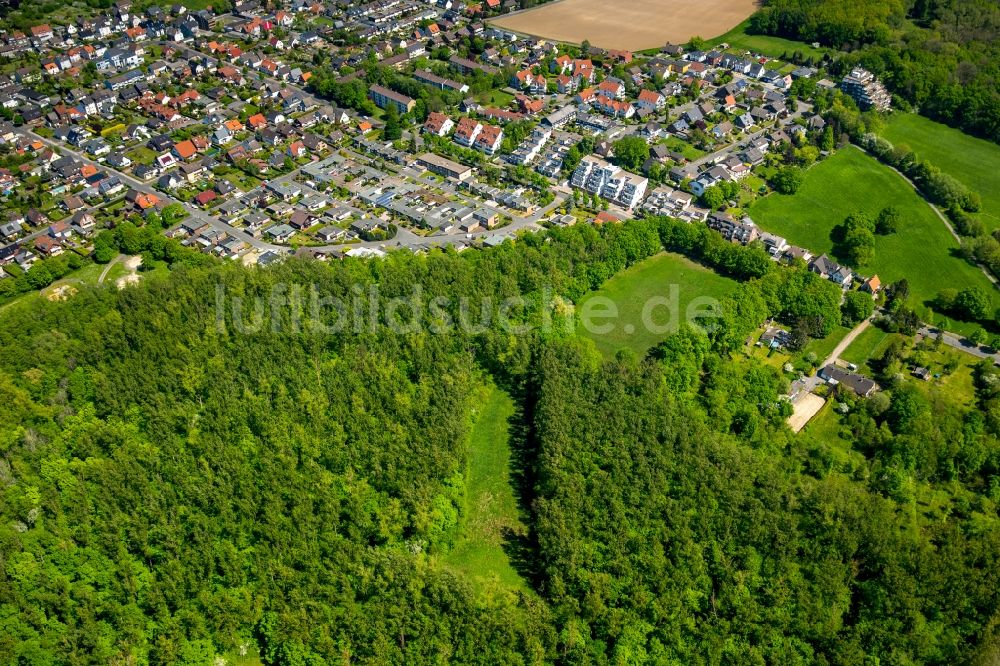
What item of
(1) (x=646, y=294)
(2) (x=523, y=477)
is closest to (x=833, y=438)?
(1) (x=646, y=294)

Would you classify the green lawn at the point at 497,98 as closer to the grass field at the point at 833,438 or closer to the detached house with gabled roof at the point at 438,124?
the detached house with gabled roof at the point at 438,124

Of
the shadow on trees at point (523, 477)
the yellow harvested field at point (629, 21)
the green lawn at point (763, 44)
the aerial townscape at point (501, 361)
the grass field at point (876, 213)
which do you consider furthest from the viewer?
the yellow harvested field at point (629, 21)

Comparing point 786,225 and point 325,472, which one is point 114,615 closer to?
point 325,472

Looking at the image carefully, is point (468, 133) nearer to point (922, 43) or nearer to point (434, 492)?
point (434, 492)

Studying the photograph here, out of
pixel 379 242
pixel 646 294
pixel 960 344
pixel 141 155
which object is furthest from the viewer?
pixel 141 155

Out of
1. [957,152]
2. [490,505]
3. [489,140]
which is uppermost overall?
[957,152]

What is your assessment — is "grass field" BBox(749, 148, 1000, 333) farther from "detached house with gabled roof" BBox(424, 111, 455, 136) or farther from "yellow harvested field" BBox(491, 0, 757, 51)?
"yellow harvested field" BBox(491, 0, 757, 51)

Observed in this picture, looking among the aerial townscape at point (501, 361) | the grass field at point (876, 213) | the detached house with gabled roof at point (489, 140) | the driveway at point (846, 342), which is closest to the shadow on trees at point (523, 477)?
the aerial townscape at point (501, 361)
